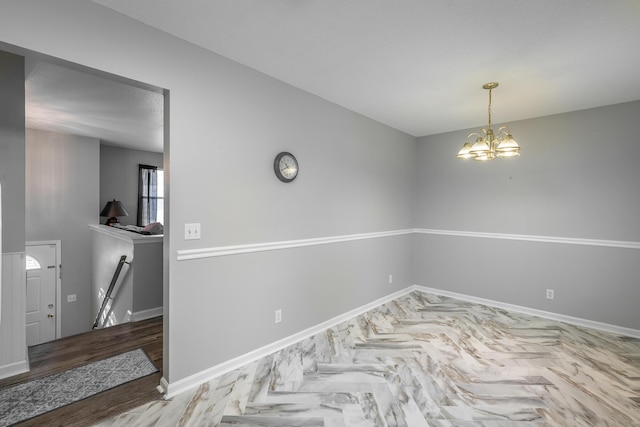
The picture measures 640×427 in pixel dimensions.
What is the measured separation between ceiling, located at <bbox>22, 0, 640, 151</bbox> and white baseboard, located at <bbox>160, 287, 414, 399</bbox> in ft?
8.38

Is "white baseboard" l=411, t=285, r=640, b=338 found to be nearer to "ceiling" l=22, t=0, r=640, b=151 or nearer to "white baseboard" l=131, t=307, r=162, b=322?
"ceiling" l=22, t=0, r=640, b=151

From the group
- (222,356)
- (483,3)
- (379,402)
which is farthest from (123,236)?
(483,3)

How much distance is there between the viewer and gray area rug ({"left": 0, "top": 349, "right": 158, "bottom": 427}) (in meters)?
1.89

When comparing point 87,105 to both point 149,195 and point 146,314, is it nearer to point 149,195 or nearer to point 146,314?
point 146,314

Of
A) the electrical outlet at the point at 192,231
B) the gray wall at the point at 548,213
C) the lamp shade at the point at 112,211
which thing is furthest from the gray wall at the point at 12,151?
the gray wall at the point at 548,213

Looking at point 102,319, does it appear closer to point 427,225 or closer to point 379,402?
point 379,402

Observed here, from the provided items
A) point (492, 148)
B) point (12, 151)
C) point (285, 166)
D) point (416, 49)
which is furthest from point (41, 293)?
point (492, 148)

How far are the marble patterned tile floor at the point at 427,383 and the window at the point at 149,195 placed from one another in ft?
17.8

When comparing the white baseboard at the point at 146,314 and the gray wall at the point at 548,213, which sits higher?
the gray wall at the point at 548,213

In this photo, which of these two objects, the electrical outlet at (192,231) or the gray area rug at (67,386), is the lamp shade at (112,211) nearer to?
the gray area rug at (67,386)

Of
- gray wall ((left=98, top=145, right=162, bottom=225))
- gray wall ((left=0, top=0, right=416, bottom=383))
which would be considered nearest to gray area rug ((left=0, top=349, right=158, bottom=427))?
gray wall ((left=0, top=0, right=416, bottom=383))

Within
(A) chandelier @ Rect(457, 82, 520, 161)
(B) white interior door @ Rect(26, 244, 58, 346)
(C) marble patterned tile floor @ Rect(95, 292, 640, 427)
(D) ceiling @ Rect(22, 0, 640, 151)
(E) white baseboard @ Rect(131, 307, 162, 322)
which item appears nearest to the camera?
(D) ceiling @ Rect(22, 0, 640, 151)

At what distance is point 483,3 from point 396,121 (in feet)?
7.65

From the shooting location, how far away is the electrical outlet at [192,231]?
2197mm
